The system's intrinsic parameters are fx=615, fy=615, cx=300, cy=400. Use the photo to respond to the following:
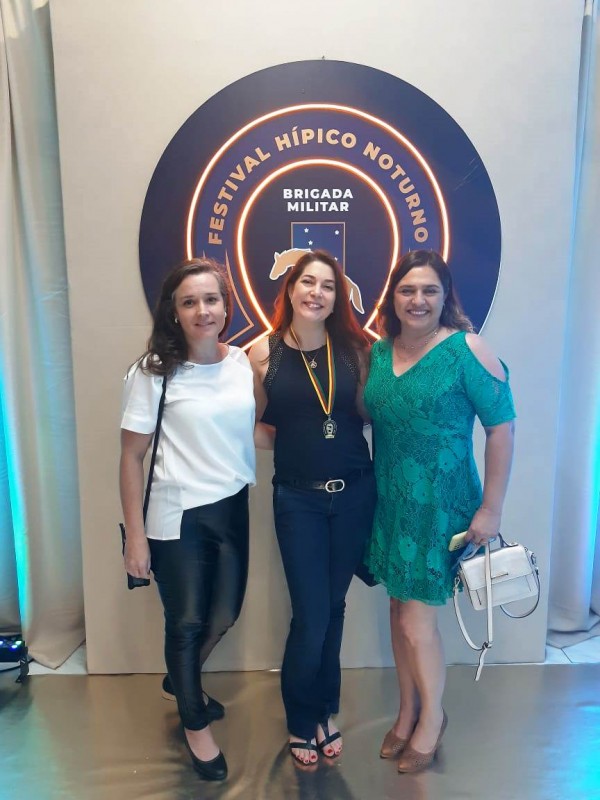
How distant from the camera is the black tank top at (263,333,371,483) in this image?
5.51 ft

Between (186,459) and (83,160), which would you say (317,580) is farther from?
(83,160)

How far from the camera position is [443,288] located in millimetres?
1623

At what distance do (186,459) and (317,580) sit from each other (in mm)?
496

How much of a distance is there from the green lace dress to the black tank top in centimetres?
7

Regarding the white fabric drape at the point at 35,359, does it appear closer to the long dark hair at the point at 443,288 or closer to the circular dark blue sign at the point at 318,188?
the circular dark blue sign at the point at 318,188

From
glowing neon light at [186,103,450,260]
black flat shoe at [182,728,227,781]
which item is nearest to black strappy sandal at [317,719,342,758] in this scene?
black flat shoe at [182,728,227,781]

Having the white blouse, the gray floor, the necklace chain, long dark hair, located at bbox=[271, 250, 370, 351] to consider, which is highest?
long dark hair, located at bbox=[271, 250, 370, 351]

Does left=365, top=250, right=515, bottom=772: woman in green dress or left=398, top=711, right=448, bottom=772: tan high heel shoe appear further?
left=398, top=711, right=448, bottom=772: tan high heel shoe

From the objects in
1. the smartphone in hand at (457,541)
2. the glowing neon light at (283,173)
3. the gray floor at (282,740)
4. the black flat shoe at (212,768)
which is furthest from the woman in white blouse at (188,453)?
the smartphone in hand at (457,541)

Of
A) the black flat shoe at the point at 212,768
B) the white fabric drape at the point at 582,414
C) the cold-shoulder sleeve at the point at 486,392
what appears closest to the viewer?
the cold-shoulder sleeve at the point at 486,392

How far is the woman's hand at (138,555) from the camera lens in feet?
5.37

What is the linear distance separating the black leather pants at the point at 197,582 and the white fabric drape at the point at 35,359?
89 centimetres

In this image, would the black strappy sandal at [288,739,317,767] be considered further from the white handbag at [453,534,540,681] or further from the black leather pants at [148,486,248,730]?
the white handbag at [453,534,540,681]

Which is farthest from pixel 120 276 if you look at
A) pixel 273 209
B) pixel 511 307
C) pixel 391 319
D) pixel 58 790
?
pixel 58 790
